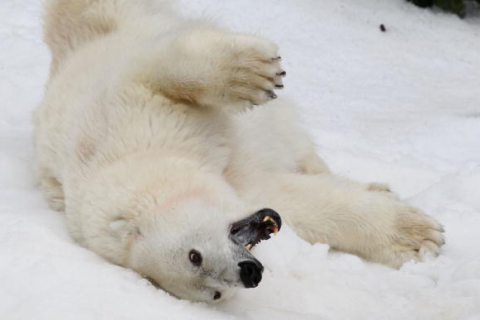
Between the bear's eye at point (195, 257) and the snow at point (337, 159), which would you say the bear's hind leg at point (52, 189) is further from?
the bear's eye at point (195, 257)

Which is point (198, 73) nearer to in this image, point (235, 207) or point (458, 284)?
point (235, 207)

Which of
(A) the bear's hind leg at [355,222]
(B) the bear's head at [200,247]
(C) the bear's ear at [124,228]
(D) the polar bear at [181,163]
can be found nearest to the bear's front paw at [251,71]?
(D) the polar bear at [181,163]

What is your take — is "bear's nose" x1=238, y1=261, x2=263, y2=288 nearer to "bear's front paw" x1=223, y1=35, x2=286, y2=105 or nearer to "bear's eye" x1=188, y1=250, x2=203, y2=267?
"bear's eye" x1=188, y1=250, x2=203, y2=267

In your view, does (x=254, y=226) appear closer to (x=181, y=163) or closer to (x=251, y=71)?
(x=181, y=163)

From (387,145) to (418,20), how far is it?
3311 millimetres

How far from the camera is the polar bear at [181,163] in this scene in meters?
2.93

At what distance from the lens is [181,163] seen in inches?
132

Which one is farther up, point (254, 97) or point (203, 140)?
point (254, 97)

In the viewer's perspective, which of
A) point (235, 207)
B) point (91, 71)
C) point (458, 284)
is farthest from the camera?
point (91, 71)

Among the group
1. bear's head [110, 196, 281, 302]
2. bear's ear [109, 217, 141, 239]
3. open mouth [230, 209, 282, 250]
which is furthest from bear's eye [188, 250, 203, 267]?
bear's ear [109, 217, 141, 239]

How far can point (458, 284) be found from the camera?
351cm

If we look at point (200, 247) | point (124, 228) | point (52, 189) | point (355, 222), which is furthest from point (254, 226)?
point (52, 189)

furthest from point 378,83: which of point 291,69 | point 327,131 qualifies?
point 327,131

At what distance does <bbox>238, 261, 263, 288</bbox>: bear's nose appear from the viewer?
8.91 ft
